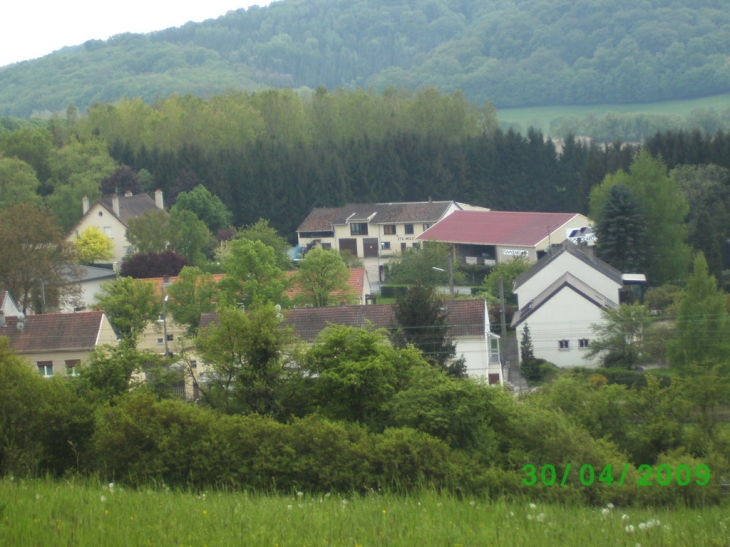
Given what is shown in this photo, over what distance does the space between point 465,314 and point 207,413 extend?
455 inches

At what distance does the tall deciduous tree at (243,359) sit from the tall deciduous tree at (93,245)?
108 ft


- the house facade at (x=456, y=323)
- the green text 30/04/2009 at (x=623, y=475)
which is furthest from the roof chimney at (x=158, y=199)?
the green text 30/04/2009 at (x=623, y=475)

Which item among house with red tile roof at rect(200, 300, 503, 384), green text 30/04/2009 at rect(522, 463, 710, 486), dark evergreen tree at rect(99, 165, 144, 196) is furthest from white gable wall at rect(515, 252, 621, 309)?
dark evergreen tree at rect(99, 165, 144, 196)

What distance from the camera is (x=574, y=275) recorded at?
2952cm

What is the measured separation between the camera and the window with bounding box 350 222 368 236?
1994 inches

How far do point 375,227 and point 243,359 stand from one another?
36.7 meters

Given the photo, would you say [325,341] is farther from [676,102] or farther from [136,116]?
[676,102]

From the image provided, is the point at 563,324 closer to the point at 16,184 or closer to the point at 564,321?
the point at 564,321

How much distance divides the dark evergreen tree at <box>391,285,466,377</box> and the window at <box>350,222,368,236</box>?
2899 cm

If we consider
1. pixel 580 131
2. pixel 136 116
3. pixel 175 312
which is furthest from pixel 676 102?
pixel 175 312

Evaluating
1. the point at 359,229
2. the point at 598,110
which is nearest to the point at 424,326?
the point at 359,229

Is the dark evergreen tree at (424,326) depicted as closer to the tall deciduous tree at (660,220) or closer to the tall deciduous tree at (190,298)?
the tall deciduous tree at (190,298)

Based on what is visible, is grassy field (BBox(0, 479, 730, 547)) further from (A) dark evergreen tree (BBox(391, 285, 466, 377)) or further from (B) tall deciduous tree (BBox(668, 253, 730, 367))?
(B) tall deciduous tree (BBox(668, 253, 730, 367))

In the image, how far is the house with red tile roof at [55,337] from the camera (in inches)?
922
